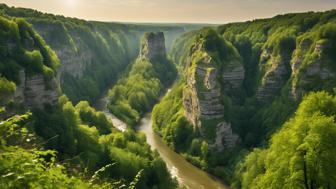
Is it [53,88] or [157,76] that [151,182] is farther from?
[157,76]

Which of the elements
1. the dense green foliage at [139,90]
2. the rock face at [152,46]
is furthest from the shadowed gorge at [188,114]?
the rock face at [152,46]

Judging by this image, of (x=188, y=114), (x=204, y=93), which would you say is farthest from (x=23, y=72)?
(x=188, y=114)

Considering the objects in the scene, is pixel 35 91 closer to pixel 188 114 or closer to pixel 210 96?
pixel 210 96

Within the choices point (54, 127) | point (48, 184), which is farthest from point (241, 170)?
point (48, 184)

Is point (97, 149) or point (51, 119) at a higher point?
point (51, 119)

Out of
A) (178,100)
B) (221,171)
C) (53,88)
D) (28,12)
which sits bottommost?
(221,171)

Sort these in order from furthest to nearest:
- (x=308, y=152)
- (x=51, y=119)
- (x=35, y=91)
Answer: (x=51, y=119) < (x=35, y=91) < (x=308, y=152)

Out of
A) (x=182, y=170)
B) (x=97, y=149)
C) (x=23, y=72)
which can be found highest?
(x=23, y=72)
